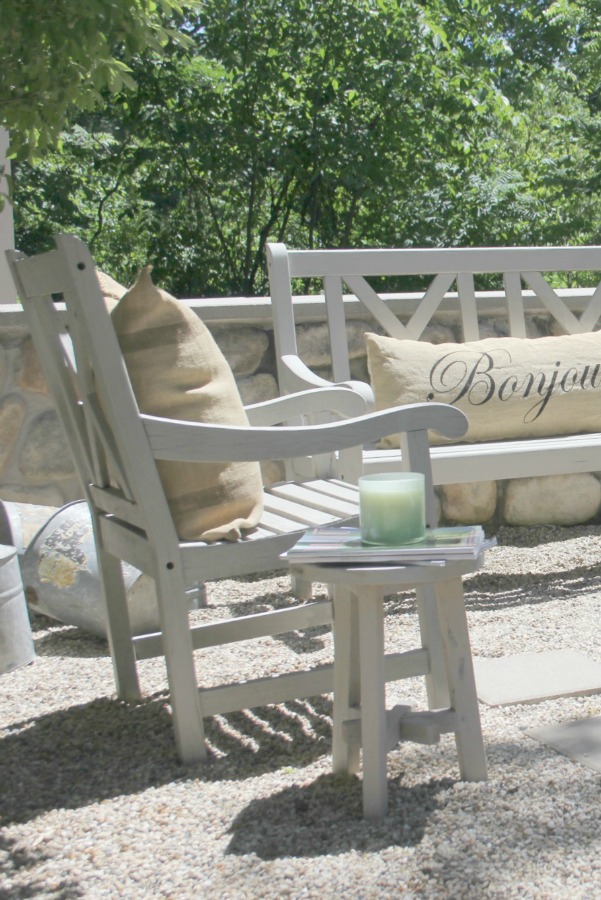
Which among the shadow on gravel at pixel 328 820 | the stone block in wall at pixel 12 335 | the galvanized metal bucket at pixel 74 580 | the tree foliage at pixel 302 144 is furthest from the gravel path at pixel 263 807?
the tree foliage at pixel 302 144

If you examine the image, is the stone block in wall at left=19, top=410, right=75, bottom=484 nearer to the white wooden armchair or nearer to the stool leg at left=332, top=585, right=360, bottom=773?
the white wooden armchair

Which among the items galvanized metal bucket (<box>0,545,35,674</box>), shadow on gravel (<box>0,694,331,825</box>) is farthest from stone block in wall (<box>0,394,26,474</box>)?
shadow on gravel (<box>0,694,331,825</box>)

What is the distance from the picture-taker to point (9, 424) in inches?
134

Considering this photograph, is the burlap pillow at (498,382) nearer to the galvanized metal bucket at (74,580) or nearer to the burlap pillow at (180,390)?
the galvanized metal bucket at (74,580)

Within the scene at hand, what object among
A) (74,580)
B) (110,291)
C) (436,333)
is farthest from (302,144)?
(110,291)

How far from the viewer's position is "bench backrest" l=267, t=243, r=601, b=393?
11.0ft

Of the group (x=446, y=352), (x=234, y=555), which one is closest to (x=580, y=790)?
(x=234, y=555)

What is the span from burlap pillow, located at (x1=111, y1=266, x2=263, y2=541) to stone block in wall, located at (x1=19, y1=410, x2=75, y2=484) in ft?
4.85

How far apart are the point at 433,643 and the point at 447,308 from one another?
2071 millimetres

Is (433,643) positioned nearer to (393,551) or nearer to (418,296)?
(393,551)

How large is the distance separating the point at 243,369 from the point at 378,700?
2.17 m

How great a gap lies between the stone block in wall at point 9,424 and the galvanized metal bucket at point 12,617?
2.74ft

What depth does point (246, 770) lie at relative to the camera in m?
1.97

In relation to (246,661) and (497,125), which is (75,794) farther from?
(497,125)
